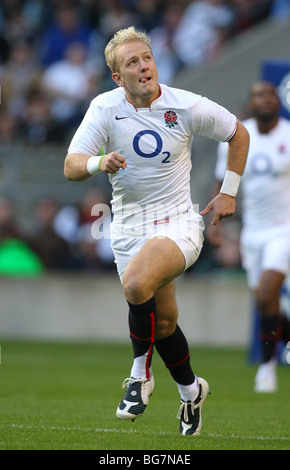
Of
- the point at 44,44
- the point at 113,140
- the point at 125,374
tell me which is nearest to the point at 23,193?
the point at 44,44

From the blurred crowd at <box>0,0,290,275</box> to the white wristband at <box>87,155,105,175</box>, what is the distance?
913cm

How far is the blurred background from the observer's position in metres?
14.2

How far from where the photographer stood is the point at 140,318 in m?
5.68

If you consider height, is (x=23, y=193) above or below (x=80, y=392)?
above

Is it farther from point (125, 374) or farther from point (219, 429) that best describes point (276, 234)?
point (219, 429)

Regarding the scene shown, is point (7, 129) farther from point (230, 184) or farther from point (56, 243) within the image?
point (230, 184)

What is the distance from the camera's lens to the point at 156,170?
602 centimetres

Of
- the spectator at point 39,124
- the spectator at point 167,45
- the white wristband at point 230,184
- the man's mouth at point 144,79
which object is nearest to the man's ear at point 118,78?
the man's mouth at point 144,79

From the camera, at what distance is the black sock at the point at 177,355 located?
19.8 feet

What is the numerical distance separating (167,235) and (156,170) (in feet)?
1.38

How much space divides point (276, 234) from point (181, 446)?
186 inches

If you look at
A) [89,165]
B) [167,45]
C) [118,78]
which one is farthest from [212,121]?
[167,45]

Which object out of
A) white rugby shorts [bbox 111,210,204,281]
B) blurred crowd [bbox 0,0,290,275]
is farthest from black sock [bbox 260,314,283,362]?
blurred crowd [bbox 0,0,290,275]

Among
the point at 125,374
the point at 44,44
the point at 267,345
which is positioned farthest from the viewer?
the point at 44,44
